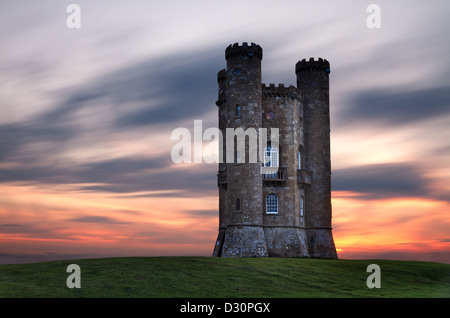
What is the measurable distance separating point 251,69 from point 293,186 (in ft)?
42.5

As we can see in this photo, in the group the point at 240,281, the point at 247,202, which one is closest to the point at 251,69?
the point at 247,202

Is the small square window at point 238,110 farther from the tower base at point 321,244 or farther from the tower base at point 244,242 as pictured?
the tower base at point 321,244

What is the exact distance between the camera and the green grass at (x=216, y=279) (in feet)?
98.7

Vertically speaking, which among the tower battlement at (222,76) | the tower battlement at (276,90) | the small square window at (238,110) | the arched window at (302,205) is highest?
the tower battlement at (222,76)

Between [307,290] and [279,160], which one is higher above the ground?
[279,160]

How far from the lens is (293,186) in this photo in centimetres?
5662

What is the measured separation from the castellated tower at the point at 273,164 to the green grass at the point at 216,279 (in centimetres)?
1123

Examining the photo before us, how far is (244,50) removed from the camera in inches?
2165

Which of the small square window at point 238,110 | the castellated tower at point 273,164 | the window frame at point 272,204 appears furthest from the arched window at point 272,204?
the small square window at point 238,110

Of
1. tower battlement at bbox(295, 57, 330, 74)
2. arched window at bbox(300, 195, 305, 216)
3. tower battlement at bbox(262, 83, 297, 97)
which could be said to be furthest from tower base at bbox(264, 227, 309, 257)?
tower battlement at bbox(295, 57, 330, 74)
